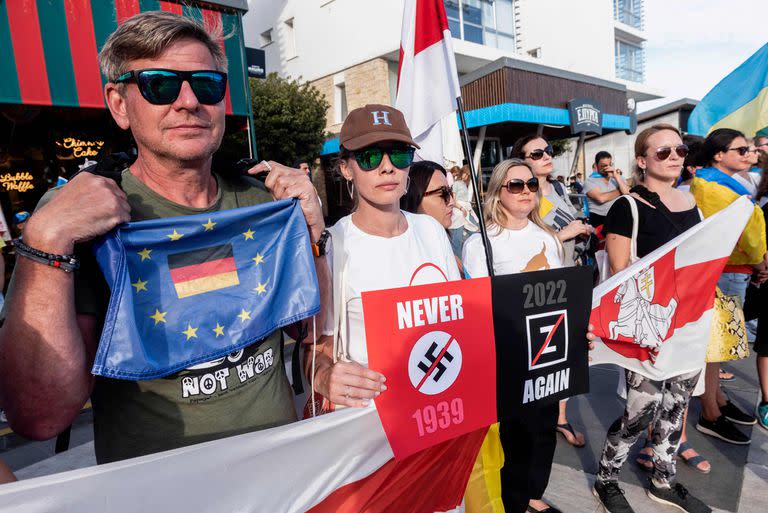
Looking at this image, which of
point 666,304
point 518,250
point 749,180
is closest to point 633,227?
point 666,304

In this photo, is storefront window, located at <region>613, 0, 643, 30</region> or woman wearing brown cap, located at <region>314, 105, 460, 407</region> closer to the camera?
woman wearing brown cap, located at <region>314, 105, 460, 407</region>

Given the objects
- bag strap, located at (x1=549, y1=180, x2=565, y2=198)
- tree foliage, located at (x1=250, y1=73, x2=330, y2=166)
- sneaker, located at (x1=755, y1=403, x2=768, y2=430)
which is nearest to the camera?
sneaker, located at (x1=755, y1=403, x2=768, y2=430)

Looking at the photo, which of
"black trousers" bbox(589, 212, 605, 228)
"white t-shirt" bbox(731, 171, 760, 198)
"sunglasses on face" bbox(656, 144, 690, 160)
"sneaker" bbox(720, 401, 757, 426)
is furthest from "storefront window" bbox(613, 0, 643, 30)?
"sunglasses on face" bbox(656, 144, 690, 160)

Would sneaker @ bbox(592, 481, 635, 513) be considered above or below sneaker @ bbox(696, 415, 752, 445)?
above

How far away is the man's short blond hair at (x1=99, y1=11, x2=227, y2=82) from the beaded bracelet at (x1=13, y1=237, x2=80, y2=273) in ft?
1.94

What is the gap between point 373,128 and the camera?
2.03 m

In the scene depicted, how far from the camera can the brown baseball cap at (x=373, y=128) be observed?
2.00m

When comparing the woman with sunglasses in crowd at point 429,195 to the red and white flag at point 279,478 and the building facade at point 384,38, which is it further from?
the building facade at point 384,38

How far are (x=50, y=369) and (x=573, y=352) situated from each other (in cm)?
185

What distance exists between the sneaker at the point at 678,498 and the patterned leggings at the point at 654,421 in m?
0.05

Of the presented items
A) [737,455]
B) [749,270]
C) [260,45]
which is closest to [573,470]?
[737,455]

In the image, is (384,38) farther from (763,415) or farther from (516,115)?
(763,415)

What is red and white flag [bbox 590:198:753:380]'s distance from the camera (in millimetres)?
2428

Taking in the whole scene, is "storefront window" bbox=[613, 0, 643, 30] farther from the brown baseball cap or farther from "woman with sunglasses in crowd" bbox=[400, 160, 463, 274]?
the brown baseball cap
